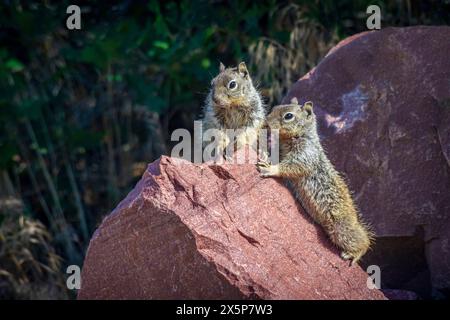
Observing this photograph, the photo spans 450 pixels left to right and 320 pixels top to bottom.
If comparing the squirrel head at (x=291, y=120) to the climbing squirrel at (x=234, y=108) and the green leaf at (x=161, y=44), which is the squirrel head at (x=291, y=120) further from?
the green leaf at (x=161, y=44)

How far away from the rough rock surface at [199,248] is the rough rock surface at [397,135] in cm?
103

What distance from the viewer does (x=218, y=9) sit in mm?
9141

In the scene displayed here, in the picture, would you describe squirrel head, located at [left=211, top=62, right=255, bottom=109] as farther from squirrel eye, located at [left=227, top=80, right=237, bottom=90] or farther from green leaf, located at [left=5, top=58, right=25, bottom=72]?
green leaf, located at [left=5, top=58, right=25, bottom=72]

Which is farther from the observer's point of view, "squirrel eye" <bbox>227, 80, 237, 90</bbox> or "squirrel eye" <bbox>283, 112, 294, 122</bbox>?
"squirrel eye" <bbox>227, 80, 237, 90</bbox>

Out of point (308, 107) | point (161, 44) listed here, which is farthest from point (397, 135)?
point (161, 44)

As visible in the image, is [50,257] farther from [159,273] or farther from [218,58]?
[159,273]

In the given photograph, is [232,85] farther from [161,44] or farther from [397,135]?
[161,44]

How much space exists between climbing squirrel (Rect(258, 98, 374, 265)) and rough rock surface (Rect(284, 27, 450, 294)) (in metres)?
0.60

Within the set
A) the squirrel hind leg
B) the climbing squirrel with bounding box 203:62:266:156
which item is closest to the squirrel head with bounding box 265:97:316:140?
the climbing squirrel with bounding box 203:62:266:156

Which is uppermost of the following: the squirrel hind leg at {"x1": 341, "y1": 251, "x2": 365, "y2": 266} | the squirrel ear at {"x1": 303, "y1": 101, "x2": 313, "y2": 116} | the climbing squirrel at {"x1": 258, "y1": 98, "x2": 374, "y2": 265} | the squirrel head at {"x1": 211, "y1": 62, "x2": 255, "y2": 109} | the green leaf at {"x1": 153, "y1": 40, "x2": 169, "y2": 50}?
the green leaf at {"x1": 153, "y1": 40, "x2": 169, "y2": 50}

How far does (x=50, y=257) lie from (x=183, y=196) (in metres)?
4.09

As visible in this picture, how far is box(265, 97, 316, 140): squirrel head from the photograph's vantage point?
6109 mm

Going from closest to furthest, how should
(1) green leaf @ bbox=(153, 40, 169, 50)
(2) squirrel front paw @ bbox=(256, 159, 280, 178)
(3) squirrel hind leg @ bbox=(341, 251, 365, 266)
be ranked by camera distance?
1. (2) squirrel front paw @ bbox=(256, 159, 280, 178)
2. (3) squirrel hind leg @ bbox=(341, 251, 365, 266)
3. (1) green leaf @ bbox=(153, 40, 169, 50)
